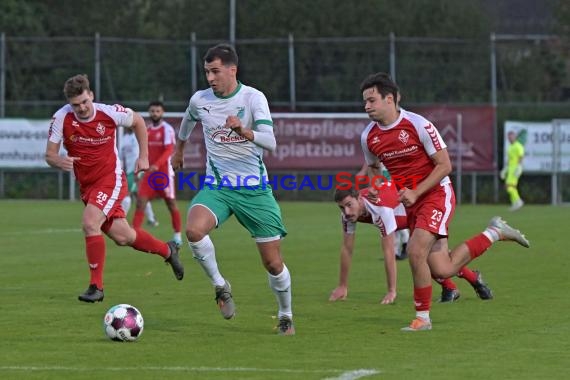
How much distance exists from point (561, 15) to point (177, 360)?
41106mm

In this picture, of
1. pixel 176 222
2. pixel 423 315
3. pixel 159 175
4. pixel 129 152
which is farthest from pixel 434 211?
pixel 129 152

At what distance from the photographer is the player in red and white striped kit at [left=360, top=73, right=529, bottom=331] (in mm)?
10656

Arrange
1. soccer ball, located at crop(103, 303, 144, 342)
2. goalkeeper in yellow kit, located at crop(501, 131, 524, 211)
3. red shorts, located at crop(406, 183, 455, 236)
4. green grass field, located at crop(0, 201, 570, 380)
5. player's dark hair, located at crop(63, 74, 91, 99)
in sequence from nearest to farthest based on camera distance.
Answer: green grass field, located at crop(0, 201, 570, 380)
soccer ball, located at crop(103, 303, 144, 342)
red shorts, located at crop(406, 183, 455, 236)
player's dark hair, located at crop(63, 74, 91, 99)
goalkeeper in yellow kit, located at crop(501, 131, 524, 211)

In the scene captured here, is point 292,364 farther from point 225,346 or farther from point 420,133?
point 420,133

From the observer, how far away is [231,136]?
10.5 meters

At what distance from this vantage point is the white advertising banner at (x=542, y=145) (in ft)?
109

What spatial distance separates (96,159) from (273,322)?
9.31 feet

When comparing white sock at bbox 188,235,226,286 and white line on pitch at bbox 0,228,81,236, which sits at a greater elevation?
white sock at bbox 188,235,226,286

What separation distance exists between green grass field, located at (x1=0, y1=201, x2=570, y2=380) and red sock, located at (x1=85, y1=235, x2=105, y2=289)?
251mm

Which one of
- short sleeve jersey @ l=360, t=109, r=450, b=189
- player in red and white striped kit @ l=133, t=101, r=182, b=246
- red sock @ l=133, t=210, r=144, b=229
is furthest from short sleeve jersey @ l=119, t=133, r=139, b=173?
short sleeve jersey @ l=360, t=109, r=450, b=189

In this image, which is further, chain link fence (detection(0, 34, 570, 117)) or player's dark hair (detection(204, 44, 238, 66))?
chain link fence (detection(0, 34, 570, 117))

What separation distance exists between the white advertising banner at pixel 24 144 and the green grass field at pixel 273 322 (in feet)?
47.4

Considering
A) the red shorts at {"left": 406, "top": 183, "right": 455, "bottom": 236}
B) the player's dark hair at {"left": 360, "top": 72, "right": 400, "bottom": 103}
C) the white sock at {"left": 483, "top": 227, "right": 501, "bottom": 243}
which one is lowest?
the white sock at {"left": 483, "top": 227, "right": 501, "bottom": 243}

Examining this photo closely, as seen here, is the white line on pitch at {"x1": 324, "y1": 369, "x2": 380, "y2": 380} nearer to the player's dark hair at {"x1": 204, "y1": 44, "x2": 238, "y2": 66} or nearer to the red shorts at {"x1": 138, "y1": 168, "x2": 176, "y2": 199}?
the player's dark hair at {"x1": 204, "y1": 44, "x2": 238, "y2": 66}
